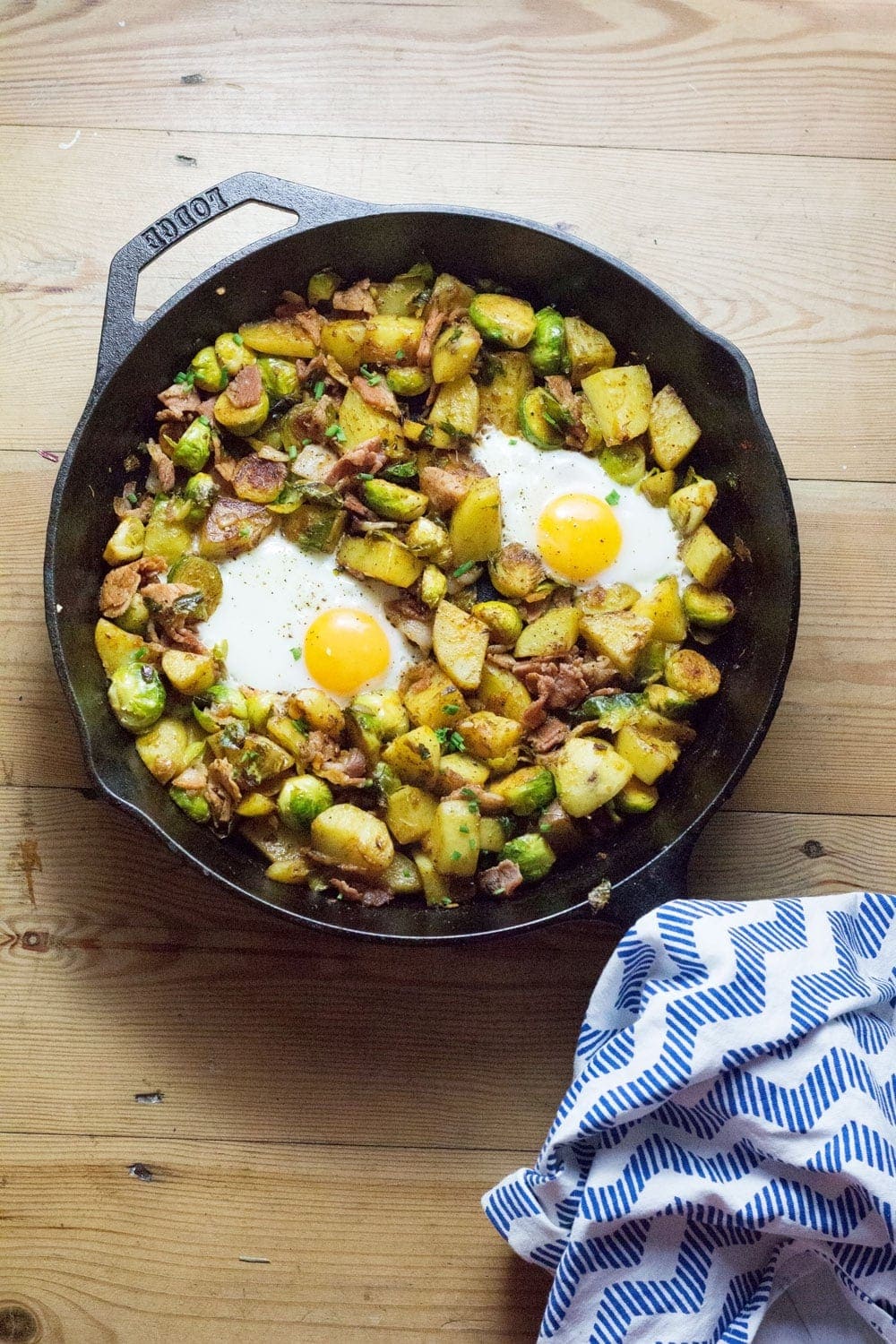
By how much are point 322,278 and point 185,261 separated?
48 centimetres

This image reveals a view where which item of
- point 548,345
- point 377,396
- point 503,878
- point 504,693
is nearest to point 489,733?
point 504,693

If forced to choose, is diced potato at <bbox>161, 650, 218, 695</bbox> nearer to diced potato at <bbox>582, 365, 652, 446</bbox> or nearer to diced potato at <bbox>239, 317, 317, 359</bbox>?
diced potato at <bbox>239, 317, 317, 359</bbox>

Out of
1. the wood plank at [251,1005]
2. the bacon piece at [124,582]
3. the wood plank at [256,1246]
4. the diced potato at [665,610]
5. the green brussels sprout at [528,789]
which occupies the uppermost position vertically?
the diced potato at [665,610]

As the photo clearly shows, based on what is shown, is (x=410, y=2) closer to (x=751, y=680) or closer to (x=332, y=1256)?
(x=751, y=680)

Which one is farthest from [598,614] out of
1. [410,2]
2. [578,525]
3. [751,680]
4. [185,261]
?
[410,2]

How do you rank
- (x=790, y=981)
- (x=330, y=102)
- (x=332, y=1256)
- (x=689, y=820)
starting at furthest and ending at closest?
(x=330, y=102), (x=332, y=1256), (x=689, y=820), (x=790, y=981)

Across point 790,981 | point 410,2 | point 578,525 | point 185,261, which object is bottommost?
point 790,981

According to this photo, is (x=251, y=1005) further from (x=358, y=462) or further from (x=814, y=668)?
(x=814, y=668)

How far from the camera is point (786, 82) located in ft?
11.7

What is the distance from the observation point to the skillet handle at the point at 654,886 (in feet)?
9.52

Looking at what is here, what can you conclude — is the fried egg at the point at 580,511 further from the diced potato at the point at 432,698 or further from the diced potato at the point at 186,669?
the diced potato at the point at 186,669

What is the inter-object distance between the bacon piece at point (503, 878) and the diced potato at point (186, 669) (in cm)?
97

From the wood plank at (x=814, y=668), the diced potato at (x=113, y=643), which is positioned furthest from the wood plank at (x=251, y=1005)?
the diced potato at (x=113, y=643)

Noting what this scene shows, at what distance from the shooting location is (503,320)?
3275 mm
